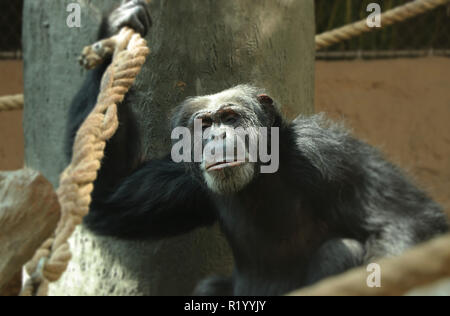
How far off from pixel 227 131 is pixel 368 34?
4.69m

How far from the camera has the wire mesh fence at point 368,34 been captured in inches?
247

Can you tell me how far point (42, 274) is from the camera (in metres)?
1.79

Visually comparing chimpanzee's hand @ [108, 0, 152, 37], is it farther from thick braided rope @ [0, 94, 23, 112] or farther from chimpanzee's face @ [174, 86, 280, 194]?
thick braided rope @ [0, 94, 23, 112]

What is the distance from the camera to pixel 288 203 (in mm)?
2783

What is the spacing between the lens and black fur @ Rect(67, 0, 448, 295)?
267 cm

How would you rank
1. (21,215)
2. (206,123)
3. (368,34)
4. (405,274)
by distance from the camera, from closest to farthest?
(405,274) → (21,215) → (206,123) → (368,34)

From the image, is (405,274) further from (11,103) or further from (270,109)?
(11,103)

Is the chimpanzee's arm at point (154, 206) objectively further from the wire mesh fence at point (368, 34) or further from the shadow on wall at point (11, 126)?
the shadow on wall at point (11, 126)

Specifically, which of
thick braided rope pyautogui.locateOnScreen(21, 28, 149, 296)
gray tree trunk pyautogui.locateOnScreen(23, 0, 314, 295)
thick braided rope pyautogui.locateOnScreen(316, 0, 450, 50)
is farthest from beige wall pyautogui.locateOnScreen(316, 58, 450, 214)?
thick braided rope pyautogui.locateOnScreen(21, 28, 149, 296)

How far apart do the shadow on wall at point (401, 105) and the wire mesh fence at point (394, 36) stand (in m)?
0.13

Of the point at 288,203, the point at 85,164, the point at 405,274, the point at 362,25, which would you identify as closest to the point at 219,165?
the point at 288,203

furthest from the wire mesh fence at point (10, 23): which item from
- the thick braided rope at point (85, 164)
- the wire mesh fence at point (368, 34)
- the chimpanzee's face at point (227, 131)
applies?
the chimpanzee's face at point (227, 131)

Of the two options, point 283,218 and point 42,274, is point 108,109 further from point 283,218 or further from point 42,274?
point 283,218
